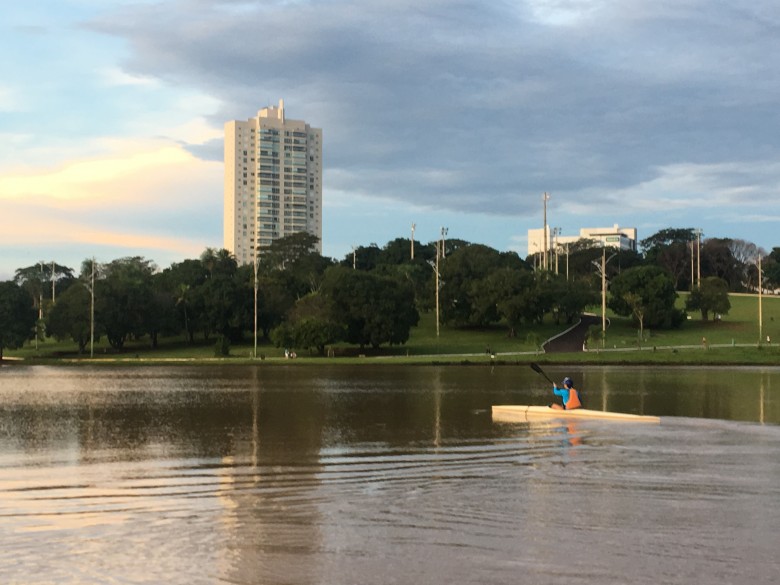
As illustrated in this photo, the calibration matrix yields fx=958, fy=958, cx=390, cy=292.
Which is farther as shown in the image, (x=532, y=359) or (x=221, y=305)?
(x=221, y=305)

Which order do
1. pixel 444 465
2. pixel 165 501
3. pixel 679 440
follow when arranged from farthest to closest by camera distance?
pixel 679 440
pixel 444 465
pixel 165 501

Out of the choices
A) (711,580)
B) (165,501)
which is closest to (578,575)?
(711,580)

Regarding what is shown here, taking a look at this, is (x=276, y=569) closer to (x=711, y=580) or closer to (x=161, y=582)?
(x=161, y=582)

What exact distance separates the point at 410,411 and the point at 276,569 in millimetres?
25016

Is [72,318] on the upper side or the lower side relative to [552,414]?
upper

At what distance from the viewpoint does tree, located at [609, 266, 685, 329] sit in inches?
4877

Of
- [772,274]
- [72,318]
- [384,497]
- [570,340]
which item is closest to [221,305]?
[72,318]

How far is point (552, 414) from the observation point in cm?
3472

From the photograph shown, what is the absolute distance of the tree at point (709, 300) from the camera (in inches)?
5177

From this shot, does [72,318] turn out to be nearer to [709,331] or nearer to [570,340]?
[570,340]

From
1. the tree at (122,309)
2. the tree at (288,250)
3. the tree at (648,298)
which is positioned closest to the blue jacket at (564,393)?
the tree at (648,298)

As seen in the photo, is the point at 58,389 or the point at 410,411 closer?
the point at 410,411

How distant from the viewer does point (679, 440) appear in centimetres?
2700

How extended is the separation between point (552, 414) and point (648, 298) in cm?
9442
